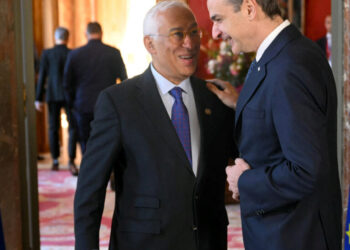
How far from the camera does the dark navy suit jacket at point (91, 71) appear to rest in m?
5.97

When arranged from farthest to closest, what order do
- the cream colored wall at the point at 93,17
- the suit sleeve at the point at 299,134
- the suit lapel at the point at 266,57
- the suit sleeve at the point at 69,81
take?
the cream colored wall at the point at 93,17, the suit sleeve at the point at 69,81, the suit lapel at the point at 266,57, the suit sleeve at the point at 299,134

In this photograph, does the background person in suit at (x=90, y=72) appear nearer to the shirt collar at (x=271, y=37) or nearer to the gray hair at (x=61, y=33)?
the gray hair at (x=61, y=33)

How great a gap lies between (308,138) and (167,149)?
665 millimetres

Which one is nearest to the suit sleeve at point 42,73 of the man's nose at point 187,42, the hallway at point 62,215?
the hallway at point 62,215

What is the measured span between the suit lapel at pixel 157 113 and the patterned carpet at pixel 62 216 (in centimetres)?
237

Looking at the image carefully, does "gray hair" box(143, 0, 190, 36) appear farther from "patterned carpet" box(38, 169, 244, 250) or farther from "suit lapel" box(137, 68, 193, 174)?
"patterned carpet" box(38, 169, 244, 250)

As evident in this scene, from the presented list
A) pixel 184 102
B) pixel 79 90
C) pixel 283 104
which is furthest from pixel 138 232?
pixel 79 90

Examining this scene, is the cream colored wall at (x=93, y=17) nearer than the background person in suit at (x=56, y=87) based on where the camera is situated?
No

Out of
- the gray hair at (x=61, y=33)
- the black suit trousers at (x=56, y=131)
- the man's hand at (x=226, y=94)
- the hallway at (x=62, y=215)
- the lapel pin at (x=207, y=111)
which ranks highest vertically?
the gray hair at (x=61, y=33)

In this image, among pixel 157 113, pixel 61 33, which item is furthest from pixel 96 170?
pixel 61 33

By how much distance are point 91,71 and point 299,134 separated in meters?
4.66

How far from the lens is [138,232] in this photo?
2.11 meters

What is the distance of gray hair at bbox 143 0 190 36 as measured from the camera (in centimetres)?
209

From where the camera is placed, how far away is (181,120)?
217 cm
